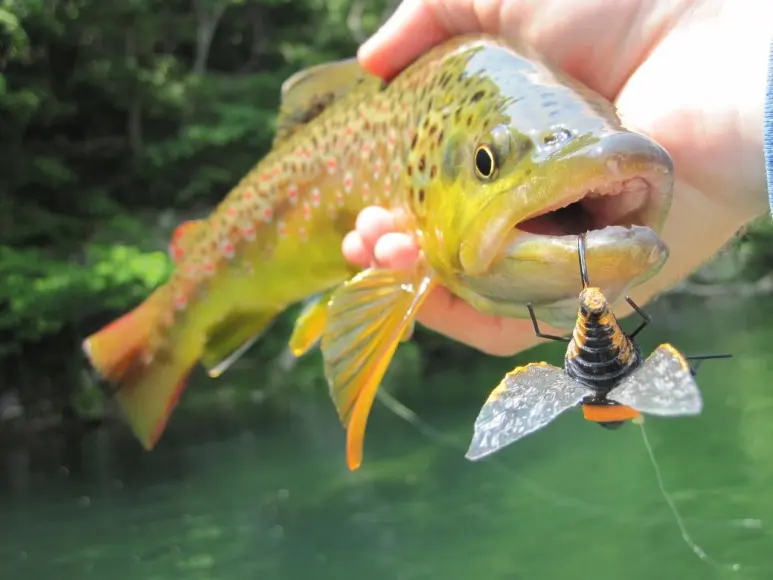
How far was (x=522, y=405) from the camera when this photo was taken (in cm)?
96

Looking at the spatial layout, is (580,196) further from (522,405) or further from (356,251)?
(356,251)

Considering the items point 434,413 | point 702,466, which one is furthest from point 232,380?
point 702,466

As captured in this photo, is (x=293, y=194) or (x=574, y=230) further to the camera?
(x=293, y=194)

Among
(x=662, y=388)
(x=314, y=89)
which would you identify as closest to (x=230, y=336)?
(x=314, y=89)

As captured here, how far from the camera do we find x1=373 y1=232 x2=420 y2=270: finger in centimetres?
174

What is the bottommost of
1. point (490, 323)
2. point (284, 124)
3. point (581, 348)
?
point (490, 323)

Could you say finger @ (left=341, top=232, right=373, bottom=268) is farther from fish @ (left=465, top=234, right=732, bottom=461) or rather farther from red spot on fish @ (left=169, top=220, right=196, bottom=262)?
fish @ (left=465, top=234, right=732, bottom=461)

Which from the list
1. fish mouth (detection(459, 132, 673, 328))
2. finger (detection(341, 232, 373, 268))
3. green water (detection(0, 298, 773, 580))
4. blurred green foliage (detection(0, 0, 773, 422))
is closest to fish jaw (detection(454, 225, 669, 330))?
fish mouth (detection(459, 132, 673, 328))

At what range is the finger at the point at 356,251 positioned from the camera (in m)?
1.98

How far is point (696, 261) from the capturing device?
1973 mm

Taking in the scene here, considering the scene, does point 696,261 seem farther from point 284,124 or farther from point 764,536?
point 764,536

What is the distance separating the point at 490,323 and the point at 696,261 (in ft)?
1.58

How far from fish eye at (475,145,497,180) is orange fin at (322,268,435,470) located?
291mm

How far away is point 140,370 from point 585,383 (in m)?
1.78
